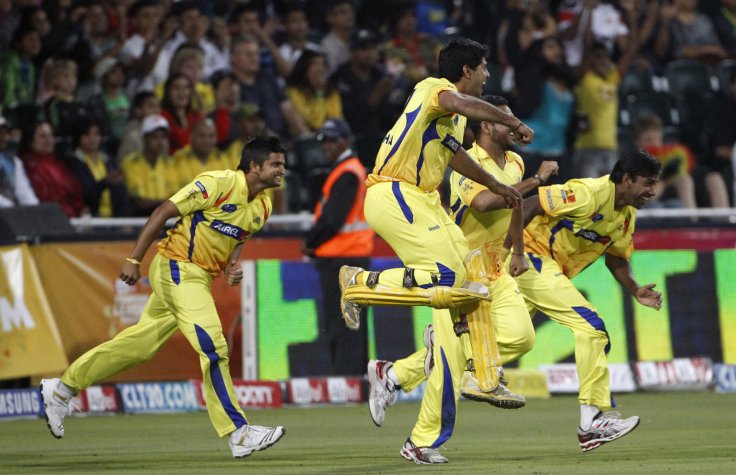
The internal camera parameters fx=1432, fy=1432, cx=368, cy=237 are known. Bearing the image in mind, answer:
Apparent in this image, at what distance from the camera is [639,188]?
35.1 feet

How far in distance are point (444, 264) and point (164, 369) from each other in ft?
22.6

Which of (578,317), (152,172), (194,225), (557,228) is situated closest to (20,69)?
(152,172)

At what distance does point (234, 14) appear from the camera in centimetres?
1914

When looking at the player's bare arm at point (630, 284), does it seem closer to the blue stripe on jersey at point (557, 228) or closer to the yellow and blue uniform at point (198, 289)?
the blue stripe on jersey at point (557, 228)

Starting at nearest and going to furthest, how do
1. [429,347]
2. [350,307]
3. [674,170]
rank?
[350,307]
[429,347]
[674,170]

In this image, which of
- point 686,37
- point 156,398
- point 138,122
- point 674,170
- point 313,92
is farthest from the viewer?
point 686,37

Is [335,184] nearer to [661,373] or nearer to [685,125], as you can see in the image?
[661,373]

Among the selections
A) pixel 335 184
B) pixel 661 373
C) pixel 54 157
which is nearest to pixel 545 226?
pixel 335 184

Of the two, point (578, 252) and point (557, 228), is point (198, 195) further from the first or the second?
point (578, 252)

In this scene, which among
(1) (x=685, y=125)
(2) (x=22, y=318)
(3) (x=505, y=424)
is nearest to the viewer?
(3) (x=505, y=424)

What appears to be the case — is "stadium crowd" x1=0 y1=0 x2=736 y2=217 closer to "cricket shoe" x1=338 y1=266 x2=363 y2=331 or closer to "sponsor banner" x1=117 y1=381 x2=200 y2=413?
"sponsor banner" x1=117 y1=381 x2=200 y2=413

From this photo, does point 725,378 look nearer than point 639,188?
No

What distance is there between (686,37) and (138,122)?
8912 millimetres

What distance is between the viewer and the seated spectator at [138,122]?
16.9 meters
